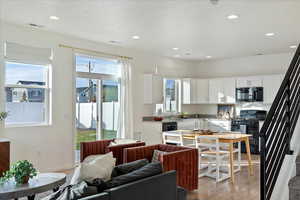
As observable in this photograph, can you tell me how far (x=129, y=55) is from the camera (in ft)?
24.9

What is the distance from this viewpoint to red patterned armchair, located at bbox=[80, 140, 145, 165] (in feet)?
15.6

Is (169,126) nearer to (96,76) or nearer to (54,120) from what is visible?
(96,76)

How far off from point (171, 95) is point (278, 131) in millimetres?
6522

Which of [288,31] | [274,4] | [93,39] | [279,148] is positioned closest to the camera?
[279,148]

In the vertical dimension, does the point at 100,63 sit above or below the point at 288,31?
below

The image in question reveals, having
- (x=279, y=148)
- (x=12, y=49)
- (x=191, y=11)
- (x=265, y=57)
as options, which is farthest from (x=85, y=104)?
(x=265, y=57)

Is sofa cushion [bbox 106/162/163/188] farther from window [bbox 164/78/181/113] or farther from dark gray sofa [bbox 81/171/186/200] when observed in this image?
window [bbox 164/78/181/113]

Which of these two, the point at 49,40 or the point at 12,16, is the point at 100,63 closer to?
the point at 49,40

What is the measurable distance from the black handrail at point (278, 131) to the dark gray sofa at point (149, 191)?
0.88 metres

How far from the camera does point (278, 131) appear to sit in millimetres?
2686

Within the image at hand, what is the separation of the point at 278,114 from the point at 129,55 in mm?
5360

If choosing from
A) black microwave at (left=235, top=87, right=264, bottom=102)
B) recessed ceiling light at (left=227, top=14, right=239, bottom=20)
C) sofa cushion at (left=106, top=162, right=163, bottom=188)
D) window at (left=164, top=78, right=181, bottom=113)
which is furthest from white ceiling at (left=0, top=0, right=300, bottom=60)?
sofa cushion at (left=106, top=162, right=163, bottom=188)

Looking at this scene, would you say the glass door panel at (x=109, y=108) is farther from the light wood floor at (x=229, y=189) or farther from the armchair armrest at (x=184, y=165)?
the armchair armrest at (x=184, y=165)

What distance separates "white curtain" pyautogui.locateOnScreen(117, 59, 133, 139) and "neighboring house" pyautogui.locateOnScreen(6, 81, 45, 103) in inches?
80.9
